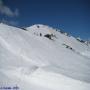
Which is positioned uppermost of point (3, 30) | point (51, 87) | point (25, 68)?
point (3, 30)

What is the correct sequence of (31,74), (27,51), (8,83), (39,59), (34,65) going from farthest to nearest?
(27,51), (39,59), (34,65), (31,74), (8,83)

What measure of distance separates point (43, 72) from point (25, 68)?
1.56 m

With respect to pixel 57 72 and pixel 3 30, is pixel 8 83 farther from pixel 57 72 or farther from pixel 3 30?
pixel 3 30

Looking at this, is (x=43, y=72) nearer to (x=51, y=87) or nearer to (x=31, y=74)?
(x=31, y=74)

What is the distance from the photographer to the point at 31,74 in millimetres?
10750

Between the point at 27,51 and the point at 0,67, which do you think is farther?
the point at 27,51

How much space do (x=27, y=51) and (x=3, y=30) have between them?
16.6ft

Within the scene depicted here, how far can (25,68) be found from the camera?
36.9ft

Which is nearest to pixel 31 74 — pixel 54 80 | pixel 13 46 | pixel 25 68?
pixel 25 68

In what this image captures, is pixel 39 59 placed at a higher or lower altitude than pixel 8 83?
higher

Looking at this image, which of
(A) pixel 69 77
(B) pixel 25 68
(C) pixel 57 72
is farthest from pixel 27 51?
(A) pixel 69 77

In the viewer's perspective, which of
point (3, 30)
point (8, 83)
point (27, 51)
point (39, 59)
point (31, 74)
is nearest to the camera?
point (8, 83)

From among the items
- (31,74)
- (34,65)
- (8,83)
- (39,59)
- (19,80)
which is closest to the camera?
(8,83)

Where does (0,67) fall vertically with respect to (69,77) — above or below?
above
